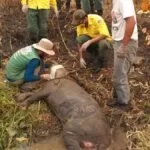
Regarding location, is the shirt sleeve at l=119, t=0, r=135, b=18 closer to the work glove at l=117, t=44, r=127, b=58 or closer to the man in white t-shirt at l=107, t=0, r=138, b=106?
the man in white t-shirt at l=107, t=0, r=138, b=106

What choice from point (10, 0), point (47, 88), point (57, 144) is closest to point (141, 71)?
point (47, 88)

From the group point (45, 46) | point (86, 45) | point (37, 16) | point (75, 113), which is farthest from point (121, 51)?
point (37, 16)

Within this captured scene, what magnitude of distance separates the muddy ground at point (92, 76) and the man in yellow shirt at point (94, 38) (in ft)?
0.75

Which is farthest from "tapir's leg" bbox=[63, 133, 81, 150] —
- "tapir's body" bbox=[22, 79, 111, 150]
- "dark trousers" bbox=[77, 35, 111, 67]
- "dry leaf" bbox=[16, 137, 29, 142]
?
"dark trousers" bbox=[77, 35, 111, 67]

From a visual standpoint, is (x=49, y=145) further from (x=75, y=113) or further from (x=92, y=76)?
(x=92, y=76)

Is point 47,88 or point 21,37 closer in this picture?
point 47,88

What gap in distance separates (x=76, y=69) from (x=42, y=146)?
86.6 inches

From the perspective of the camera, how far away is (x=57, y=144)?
23.9ft

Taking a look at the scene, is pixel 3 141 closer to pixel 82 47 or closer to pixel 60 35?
pixel 82 47

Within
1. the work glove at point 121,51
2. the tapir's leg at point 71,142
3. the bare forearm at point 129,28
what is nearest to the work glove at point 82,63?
the work glove at point 121,51

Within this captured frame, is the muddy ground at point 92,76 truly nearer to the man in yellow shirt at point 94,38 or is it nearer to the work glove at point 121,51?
the man in yellow shirt at point 94,38

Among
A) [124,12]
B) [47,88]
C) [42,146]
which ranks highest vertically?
[124,12]

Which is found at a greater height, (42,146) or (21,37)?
(21,37)

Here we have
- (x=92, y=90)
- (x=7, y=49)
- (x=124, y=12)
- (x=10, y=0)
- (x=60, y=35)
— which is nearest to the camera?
A: (x=124, y=12)
